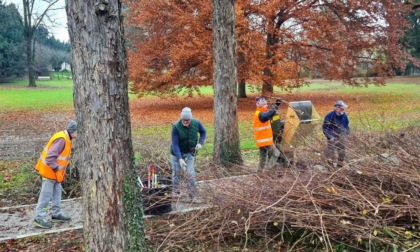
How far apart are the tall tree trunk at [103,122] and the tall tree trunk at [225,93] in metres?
4.58

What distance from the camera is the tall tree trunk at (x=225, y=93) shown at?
27.6ft

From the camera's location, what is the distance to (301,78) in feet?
70.1

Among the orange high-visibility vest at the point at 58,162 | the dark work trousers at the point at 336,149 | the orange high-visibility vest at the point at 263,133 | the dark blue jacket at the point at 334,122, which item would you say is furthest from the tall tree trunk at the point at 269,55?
the orange high-visibility vest at the point at 58,162

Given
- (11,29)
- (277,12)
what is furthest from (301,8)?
(11,29)

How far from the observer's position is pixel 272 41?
69.3 feet

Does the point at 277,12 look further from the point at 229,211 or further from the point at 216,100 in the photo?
the point at 229,211

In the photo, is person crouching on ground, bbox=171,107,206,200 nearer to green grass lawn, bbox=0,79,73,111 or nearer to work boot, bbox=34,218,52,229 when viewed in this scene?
work boot, bbox=34,218,52,229

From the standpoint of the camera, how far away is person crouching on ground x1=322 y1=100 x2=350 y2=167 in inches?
242

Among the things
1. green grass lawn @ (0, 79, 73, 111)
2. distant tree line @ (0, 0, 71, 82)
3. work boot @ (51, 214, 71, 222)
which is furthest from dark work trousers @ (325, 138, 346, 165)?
distant tree line @ (0, 0, 71, 82)

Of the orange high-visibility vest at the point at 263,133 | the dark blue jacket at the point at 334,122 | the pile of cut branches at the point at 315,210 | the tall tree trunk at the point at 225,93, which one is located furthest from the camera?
the tall tree trunk at the point at 225,93

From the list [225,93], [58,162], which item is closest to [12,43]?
[225,93]

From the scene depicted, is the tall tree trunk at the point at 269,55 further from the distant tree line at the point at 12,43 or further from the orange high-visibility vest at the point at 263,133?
the distant tree line at the point at 12,43

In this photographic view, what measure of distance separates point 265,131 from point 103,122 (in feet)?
13.6

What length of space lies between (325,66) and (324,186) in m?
18.5
